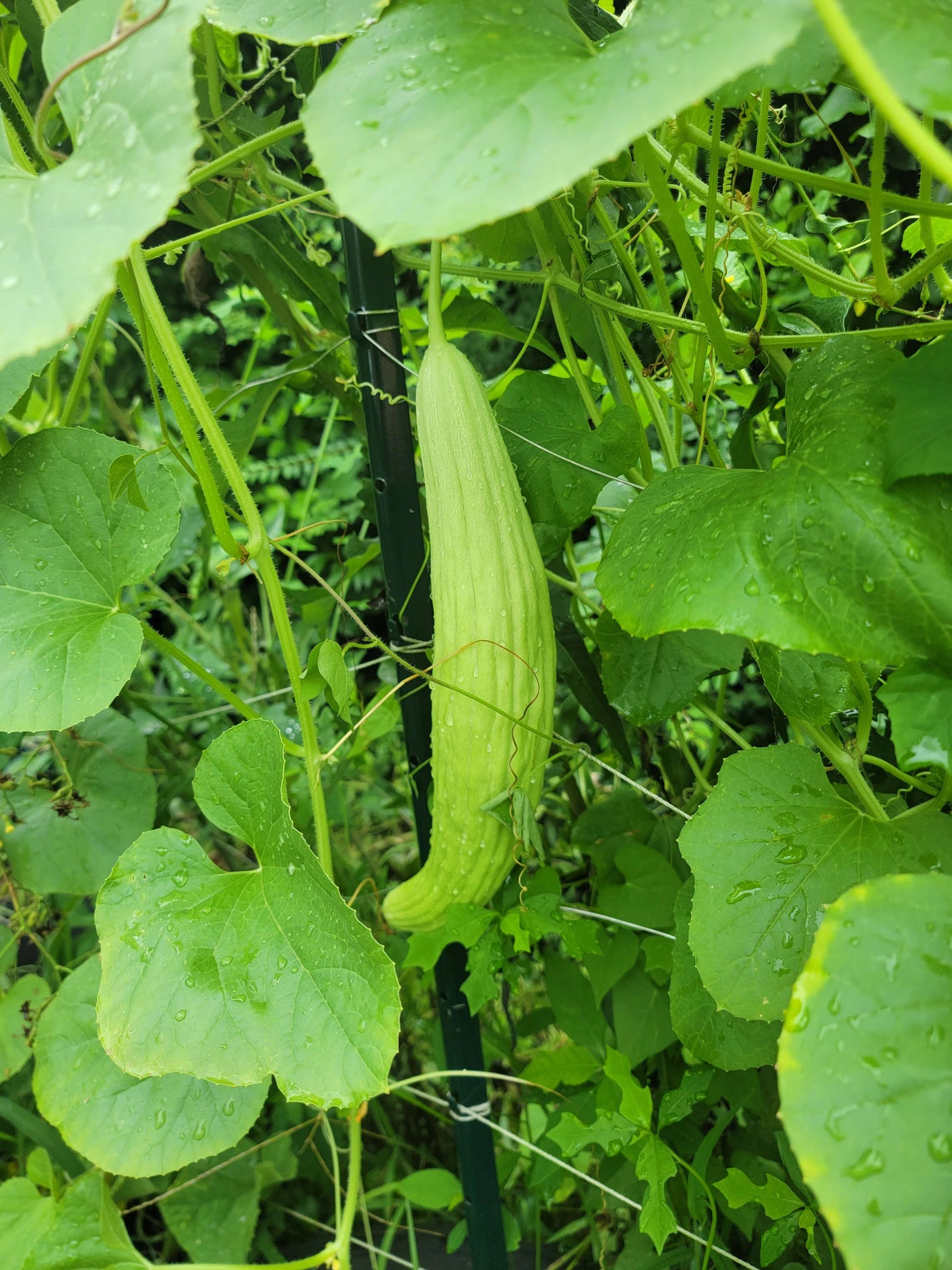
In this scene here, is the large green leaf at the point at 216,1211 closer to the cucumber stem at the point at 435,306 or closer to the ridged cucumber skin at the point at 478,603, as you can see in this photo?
the ridged cucumber skin at the point at 478,603

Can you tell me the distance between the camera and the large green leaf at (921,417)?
47 centimetres

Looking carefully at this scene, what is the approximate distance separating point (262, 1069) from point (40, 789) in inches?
24.8

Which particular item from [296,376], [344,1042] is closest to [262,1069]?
[344,1042]

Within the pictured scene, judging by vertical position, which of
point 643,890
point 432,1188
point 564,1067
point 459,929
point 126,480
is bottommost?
point 432,1188

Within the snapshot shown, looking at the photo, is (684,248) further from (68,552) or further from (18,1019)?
(18,1019)

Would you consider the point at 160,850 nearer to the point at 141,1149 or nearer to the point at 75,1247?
the point at 141,1149

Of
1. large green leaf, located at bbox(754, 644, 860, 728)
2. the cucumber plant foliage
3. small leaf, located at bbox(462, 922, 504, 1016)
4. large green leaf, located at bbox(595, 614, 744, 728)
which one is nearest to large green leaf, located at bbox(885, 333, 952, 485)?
the cucumber plant foliage

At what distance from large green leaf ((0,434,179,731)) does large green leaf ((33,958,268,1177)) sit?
369 mm

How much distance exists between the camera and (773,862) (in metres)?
0.60

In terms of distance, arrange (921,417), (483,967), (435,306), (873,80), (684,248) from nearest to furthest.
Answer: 1. (873,80)
2. (921,417)
3. (684,248)
4. (435,306)
5. (483,967)

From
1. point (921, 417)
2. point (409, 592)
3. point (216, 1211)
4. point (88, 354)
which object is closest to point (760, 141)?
point (921, 417)

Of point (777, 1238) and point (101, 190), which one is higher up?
point (101, 190)

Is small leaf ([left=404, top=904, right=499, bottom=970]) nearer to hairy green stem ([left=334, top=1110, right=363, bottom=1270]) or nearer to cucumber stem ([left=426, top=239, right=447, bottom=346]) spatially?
hairy green stem ([left=334, top=1110, right=363, bottom=1270])

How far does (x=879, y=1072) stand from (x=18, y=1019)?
0.96 meters
